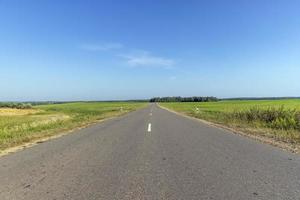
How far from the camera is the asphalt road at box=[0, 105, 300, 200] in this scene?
5211mm

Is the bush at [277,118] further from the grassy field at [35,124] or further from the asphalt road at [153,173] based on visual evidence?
the grassy field at [35,124]

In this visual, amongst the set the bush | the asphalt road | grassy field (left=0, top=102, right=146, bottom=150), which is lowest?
grassy field (left=0, top=102, right=146, bottom=150)

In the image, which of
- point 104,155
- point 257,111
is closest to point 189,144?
point 104,155

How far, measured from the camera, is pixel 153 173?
6.64 meters

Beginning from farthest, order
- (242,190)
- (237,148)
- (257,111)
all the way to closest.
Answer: (257,111) < (237,148) < (242,190)

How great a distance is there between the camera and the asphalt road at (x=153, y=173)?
521 centimetres

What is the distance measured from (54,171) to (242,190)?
403cm

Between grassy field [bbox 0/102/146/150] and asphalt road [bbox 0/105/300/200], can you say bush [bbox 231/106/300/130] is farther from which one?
grassy field [bbox 0/102/146/150]

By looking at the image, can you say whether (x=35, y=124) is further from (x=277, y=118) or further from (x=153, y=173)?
(x=153, y=173)

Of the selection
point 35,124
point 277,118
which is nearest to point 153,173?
point 277,118

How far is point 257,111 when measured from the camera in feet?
76.7

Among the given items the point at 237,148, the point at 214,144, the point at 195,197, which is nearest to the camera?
the point at 195,197

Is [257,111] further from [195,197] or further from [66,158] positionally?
[195,197]

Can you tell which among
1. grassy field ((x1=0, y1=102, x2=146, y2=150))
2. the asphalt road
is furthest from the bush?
grassy field ((x1=0, y1=102, x2=146, y2=150))
